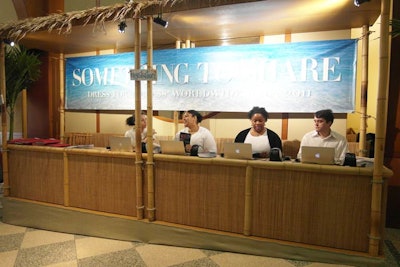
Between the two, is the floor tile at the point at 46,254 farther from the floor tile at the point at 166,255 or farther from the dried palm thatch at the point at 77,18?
the dried palm thatch at the point at 77,18

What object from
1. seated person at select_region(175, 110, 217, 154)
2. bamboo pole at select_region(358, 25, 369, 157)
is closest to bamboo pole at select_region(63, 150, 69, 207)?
seated person at select_region(175, 110, 217, 154)

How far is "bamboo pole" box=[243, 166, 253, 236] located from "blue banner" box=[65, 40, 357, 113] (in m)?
1.18

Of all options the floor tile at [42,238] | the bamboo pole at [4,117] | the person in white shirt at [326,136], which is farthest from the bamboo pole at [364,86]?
the bamboo pole at [4,117]

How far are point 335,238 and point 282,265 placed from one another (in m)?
0.47

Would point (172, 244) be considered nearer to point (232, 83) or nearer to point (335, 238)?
point (335, 238)

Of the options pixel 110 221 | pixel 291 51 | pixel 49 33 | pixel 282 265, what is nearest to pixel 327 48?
pixel 291 51

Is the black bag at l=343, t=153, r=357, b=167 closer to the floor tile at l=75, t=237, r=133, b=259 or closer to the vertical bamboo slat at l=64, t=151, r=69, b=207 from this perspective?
the floor tile at l=75, t=237, r=133, b=259

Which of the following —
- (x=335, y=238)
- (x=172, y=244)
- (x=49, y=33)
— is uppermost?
(x=49, y=33)

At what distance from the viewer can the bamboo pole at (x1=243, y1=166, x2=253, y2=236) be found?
2.46 m

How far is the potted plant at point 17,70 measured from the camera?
4.17 metres

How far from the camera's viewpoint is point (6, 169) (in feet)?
11.2

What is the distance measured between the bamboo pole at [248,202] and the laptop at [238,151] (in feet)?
0.39

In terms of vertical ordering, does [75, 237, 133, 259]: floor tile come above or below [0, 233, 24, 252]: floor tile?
above

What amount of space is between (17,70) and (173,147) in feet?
9.78
